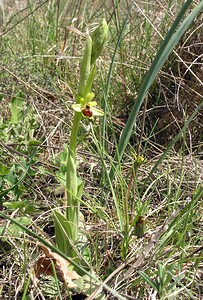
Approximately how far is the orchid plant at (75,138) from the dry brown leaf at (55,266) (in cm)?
4

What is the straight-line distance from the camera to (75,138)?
36.4 inches

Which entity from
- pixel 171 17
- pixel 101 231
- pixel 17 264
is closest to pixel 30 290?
pixel 17 264

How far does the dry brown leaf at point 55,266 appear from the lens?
0.89m

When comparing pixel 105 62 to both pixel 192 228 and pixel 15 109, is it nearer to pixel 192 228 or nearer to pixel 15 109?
pixel 15 109

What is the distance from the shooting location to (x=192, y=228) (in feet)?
3.41

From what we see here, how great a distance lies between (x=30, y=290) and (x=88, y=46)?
1.64 feet

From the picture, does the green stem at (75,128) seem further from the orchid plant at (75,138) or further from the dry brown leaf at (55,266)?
the dry brown leaf at (55,266)

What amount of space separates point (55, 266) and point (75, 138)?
0.26 m

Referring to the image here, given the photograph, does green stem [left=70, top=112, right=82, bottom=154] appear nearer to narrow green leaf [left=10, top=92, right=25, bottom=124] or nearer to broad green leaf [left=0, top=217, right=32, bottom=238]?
broad green leaf [left=0, top=217, right=32, bottom=238]

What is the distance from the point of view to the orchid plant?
88cm

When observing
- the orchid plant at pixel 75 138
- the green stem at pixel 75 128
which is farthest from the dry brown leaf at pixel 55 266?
the green stem at pixel 75 128

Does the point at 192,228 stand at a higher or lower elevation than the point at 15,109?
lower

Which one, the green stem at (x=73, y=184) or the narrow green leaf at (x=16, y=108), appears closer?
the green stem at (x=73, y=184)

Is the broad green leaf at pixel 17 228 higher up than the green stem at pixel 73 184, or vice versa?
the green stem at pixel 73 184
